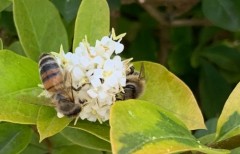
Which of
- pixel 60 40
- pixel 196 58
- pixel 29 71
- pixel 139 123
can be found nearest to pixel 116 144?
pixel 139 123

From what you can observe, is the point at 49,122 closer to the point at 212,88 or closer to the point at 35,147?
the point at 35,147

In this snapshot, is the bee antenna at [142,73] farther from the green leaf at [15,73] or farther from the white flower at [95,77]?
the green leaf at [15,73]

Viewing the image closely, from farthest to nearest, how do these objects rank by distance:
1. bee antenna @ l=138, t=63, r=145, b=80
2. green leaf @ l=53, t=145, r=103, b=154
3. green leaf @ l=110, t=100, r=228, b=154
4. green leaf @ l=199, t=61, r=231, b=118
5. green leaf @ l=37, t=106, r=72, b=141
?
green leaf @ l=199, t=61, r=231, b=118
green leaf @ l=53, t=145, r=103, b=154
bee antenna @ l=138, t=63, r=145, b=80
green leaf @ l=37, t=106, r=72, b=141
green leaf @ l=110, t=100, r=228, b=154

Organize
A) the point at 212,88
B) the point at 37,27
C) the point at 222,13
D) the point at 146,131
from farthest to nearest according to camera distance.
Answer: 1. the point at 212,88
2. the point at 222,13
3. the point at 37,27
4. the point at 146,131

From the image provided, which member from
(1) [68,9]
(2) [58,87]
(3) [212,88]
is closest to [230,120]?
(2) [58,87]

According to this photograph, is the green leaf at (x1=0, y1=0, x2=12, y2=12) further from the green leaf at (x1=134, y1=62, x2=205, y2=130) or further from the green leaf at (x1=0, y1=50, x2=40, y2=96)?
the green leaf at (x1=134, y1=62, x2=205, y2=130)

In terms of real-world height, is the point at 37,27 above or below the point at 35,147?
above

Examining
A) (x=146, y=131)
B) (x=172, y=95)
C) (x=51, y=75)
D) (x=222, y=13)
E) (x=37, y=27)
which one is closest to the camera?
(x=146, y=131)

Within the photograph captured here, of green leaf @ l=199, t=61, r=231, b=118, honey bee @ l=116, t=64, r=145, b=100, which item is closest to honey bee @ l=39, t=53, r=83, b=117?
honey bee @ l=116, t=64, r=145, b=100
